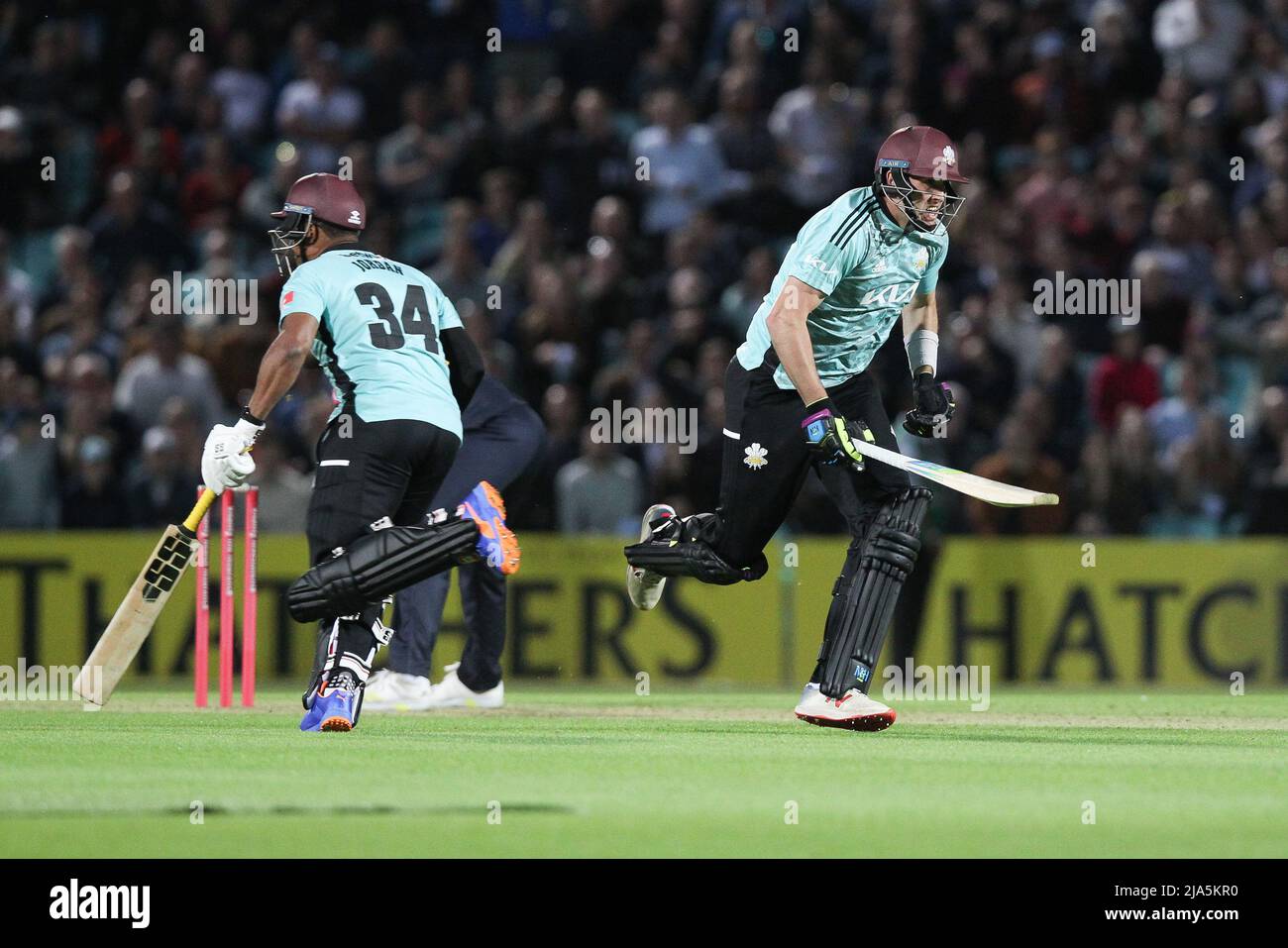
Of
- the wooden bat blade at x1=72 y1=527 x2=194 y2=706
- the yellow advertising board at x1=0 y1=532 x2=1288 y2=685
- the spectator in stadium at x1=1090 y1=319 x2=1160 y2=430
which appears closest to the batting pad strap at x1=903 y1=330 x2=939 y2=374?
the wooden bat blade at x1=72 y1=527 x2=194 y2=706

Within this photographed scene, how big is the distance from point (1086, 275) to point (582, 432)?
4.18 metres

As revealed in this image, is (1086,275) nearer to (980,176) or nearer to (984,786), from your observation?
(980,176)

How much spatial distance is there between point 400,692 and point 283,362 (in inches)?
102

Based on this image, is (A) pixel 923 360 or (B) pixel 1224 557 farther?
(B) pixel 1224 557

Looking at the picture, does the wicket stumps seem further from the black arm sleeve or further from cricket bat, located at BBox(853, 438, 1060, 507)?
cricket bat, located at BBox(853, 438, 1060, 507)

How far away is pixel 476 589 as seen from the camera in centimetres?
1091

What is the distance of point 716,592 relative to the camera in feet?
47.0

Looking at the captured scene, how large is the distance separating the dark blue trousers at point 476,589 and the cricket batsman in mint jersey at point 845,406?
143 cm

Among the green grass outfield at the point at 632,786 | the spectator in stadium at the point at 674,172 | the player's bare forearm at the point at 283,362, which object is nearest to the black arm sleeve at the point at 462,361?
the player's bare forearm at the point at 283,362

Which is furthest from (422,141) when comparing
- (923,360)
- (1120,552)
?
(923,360)

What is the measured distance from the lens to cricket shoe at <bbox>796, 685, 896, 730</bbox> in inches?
359

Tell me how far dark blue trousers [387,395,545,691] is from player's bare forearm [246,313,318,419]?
6.91ft

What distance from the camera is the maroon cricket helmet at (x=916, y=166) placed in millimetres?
9039

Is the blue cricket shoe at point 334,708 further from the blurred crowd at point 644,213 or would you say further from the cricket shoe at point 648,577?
the blurred crowd at point 644,213
